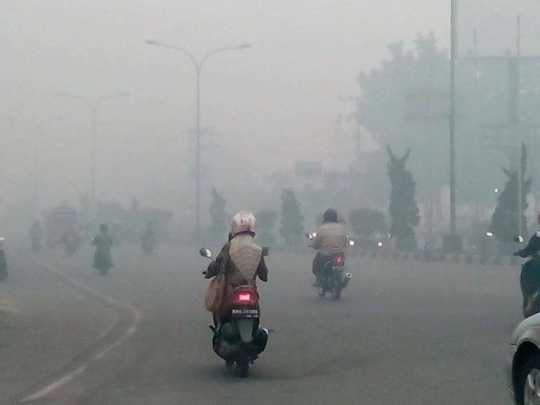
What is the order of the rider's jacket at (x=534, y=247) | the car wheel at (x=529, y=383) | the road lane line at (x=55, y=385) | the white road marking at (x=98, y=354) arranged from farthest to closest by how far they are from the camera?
1. the rider's jacket at (x=534, y=247)
2. the white road marking at (x=98, y=354)
3. the road lane line at (x=55, y=385)
4. the car wheel at (x=529, y=383)

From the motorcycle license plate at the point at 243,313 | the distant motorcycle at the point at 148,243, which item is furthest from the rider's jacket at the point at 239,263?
the distant motorcycle at the point at 148,243

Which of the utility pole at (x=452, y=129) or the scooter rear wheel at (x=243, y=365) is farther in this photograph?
the utility pole at (x=452, y=129)

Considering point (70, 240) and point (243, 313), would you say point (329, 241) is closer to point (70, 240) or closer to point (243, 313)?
point (243, 313)

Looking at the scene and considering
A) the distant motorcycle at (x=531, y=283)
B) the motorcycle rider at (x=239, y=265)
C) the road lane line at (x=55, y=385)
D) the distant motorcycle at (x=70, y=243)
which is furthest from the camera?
the distant motorcycle at (x=70, y=243)

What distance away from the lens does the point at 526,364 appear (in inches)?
295

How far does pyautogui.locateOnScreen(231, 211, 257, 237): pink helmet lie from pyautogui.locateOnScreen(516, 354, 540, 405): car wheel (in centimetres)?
363

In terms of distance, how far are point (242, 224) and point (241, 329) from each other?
109 centimetres

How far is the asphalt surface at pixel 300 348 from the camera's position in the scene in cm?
918

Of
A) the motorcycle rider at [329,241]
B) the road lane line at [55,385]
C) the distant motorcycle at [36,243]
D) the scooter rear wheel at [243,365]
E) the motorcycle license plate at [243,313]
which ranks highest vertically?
the motorcycle rider at [329,241]

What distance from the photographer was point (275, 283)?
24.9 m

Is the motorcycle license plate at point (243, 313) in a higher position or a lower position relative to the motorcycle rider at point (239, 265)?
lower

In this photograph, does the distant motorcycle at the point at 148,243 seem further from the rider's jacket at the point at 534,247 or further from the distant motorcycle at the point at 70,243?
the rider's jacket at the point at 534,247

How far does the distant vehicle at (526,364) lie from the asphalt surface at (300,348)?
98 centimetres

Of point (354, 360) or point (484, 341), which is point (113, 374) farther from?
point (484, 341)
